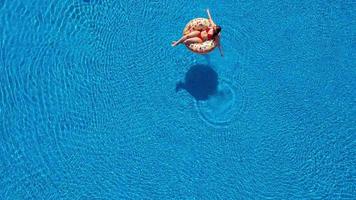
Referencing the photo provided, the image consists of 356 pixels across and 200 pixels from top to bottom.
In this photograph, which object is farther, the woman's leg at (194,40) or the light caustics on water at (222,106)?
the light caustics on water at (222,106)

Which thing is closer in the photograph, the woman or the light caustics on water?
the woman

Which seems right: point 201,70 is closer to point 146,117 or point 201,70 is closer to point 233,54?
point 233,54

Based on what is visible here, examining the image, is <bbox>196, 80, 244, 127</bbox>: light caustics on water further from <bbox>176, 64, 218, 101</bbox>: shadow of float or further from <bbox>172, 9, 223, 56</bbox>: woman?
<bbox>172, 9, 223, 56</bbox>: woman

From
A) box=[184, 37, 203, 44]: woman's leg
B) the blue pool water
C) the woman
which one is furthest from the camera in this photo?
the blue pool water

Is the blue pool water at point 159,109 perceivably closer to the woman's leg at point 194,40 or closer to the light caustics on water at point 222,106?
the light caustics on water at point 222,106

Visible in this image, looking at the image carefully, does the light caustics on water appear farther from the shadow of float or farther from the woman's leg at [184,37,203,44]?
the woman's leg at [184,37,203,44]

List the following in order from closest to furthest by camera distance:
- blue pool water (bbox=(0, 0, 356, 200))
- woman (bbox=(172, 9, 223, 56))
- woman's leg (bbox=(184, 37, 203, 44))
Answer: woman (bbox=(172, 9, 223, 56)), woman's leg (bbox=(184, 37, 203, 44)), blue pool water (bbox=(0, 0, 356, 200))

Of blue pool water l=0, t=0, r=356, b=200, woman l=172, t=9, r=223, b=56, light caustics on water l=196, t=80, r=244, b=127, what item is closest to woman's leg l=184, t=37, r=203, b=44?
woman l=172, t=9, r=223, b=56

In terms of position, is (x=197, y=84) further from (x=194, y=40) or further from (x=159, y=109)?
(x=194, y=40)

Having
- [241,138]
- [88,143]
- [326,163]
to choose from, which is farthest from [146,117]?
[326,163]

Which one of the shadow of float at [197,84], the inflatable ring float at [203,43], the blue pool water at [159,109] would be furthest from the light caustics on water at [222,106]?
the inflatable ring float at [203,43]
